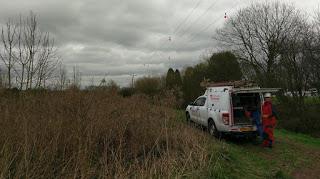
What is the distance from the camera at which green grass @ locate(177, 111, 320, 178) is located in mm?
8383

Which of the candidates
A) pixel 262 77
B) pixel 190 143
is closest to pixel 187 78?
pixel 262 77

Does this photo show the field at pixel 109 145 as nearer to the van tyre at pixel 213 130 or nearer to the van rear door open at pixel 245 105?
the van tyre at pixel 213 130

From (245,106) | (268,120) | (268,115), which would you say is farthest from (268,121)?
(245,106)

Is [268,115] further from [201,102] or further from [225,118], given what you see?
[201,102]

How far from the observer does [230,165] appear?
898 cm

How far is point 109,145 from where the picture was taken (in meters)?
7.74

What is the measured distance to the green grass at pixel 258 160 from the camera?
8383 millimetres

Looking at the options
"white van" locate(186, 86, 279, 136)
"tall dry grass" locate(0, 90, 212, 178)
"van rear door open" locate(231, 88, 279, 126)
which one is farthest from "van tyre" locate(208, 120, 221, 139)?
"tall dry grass" locate(0, 90, 212, 178)

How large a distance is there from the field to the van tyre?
1945mm

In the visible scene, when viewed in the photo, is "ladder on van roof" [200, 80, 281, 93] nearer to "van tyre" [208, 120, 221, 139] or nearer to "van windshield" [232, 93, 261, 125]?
"van windshield" [232, 93, 261, 125]

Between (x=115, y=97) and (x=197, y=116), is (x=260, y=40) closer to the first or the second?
(x=197, y=116)

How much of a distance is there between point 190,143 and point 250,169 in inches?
69.9

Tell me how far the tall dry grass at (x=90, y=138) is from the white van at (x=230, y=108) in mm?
2790

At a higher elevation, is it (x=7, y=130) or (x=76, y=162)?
(x=7, y=130)
